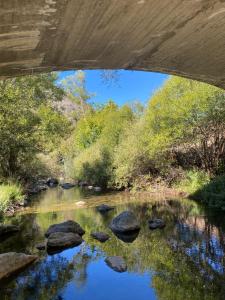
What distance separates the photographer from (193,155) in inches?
781

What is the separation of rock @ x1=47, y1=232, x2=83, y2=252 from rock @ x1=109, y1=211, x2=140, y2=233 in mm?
1471

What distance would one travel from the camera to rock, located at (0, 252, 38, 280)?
294 inches

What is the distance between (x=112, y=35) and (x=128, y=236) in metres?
7.32

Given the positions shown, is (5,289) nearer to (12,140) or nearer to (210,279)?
(210,279)

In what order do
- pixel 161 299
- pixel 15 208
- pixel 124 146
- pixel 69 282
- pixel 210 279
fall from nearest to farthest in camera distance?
pixel 161 299 → pixel 210 279 → pixel 69 282 → pixel 15 208 → pixel 124 146

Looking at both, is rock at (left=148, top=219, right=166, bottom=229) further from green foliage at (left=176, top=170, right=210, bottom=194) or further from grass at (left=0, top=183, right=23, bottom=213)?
grass at (left=0, top=183, right=23, bottom=213)

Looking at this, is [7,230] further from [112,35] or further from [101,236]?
[112,35]

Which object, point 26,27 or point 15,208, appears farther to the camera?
point 15,208

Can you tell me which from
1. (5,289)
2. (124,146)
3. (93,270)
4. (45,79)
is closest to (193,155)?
(124,146)

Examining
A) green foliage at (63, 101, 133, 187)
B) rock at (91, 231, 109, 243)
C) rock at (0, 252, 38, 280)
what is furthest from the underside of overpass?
green foliage at (63, 101, 133, 187)

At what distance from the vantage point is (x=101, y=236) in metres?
10.3

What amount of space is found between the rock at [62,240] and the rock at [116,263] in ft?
5.83

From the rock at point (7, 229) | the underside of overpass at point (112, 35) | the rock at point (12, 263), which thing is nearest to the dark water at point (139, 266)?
the rock at point (12, 263)

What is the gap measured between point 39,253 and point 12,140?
1048 centimetres
